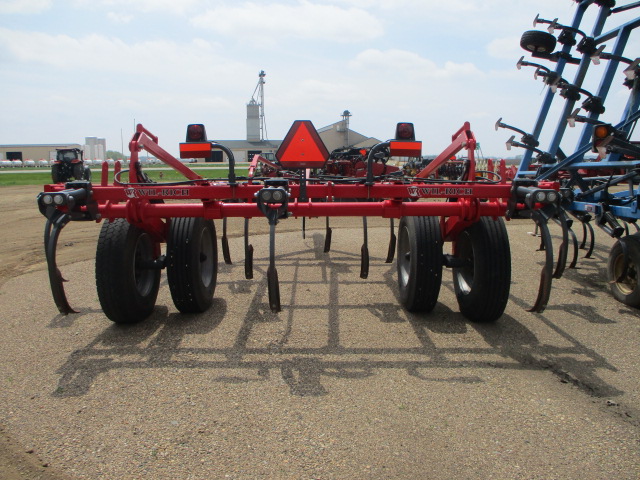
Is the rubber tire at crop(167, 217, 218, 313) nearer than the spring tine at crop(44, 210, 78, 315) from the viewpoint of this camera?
No

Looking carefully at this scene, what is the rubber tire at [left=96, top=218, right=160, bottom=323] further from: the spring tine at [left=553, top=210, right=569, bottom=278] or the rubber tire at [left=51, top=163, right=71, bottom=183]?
the rubber tire at [left=51, top=163, right=71, bottom=183]

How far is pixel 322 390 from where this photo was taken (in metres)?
3.09

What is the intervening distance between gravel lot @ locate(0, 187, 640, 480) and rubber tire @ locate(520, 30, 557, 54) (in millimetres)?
3583

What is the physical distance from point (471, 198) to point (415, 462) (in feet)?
7.26

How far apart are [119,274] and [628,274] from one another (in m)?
4.86

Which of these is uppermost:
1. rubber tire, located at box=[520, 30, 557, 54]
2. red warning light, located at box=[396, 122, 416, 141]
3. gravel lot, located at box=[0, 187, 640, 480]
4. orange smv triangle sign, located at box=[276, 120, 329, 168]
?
rubber tire, located at box=[520, 30, 557, 54]

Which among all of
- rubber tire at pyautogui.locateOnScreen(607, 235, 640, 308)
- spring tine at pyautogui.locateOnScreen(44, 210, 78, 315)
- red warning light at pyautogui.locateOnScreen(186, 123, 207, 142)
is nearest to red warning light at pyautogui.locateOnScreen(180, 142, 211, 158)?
red warning light at pyautogui.locateOnScreen(186, 123, 207, 142)

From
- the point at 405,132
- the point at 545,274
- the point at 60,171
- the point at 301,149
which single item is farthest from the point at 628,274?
the point at 60,171

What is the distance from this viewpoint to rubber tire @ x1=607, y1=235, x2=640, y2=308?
4742 mm

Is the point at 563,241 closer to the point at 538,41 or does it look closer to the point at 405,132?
the point at 405,132

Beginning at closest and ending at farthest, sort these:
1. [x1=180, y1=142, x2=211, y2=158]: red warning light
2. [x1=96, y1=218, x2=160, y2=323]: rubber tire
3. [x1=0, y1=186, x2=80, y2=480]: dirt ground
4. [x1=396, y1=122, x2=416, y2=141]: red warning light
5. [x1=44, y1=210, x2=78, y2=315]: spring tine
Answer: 1. [x1=0, y1=186, x2=80, y2=480]: dirt ground
2. [x1=44, y1=210, x2=78, y2=315]: spring tine
3. [x1=96, y1=218, x2=160, y2=323]: rubber tire
4. [x1=180, y1=142, x2=211, y2=158]: red warning light
5. [x1=396, y1=122, x2=416, y2=141]: red warning light

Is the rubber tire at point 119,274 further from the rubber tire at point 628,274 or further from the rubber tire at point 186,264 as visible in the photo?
the rubber tire at point 628,274

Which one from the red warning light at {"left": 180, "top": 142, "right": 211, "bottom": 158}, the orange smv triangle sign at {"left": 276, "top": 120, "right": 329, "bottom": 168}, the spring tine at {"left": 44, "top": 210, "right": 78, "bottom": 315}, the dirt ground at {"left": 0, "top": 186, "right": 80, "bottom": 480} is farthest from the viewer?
the red warning light at {"left": 180, "top": 142, "right": 211, "bottom": 158}

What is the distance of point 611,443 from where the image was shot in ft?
8.25
